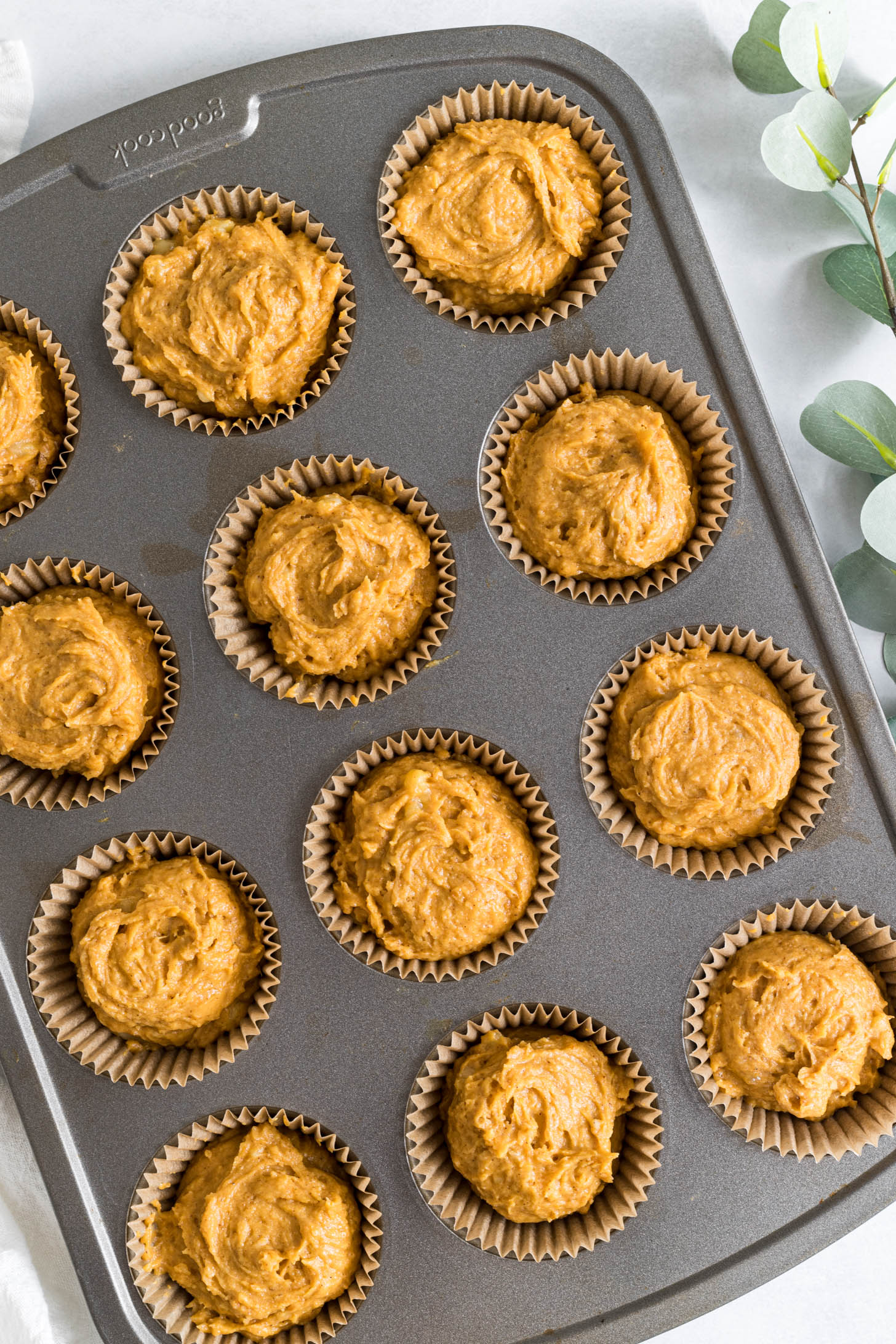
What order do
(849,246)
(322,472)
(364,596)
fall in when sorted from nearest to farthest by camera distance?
(364,596), (322,472), (849,246)

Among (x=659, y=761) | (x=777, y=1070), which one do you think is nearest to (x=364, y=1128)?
(x=777, y=1070)

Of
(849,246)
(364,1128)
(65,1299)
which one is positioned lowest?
(65,1299)

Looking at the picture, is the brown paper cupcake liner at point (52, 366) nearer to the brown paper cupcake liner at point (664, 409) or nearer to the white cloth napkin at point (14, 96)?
the white cloth napkin at point (14, 96)

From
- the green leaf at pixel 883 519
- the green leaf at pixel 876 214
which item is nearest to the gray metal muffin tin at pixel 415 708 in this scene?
the green leaf at pixel 883 519

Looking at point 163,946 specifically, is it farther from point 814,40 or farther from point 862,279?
point 814,40

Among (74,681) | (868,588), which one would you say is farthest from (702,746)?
(74,681)

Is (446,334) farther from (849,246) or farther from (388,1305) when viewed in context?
(388,1305)

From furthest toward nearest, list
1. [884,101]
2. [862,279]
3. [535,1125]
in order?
[862,279]
[884,101]
[535,1125]
